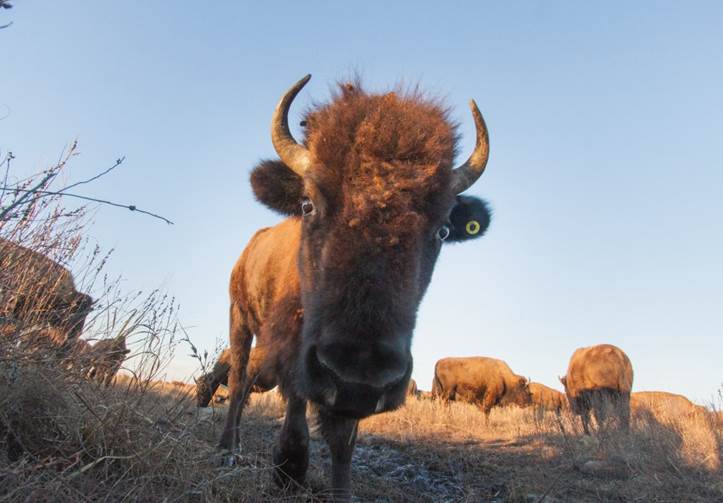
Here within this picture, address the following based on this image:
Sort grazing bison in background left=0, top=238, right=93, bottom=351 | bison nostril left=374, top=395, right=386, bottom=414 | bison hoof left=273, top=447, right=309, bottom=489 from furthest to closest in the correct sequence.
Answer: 1. bison hoof left=273, top=447, right=309, bottom=489
2. grazing bison in background left=0, top=238, right=93, bottom=351
3. bison nostril left=374, top=395, right=386, bottom=414

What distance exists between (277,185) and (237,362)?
3.27m

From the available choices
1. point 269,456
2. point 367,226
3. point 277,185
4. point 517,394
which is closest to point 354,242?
point 367,226

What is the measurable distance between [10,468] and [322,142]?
2589 millimetres

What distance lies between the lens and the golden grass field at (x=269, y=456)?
2.72m

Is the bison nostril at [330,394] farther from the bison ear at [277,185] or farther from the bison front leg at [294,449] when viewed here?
the bison ear at [277,185]

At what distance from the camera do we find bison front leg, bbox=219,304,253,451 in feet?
21.5

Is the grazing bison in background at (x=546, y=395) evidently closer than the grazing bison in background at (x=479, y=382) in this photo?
No

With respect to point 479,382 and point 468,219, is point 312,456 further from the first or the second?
point 479,382

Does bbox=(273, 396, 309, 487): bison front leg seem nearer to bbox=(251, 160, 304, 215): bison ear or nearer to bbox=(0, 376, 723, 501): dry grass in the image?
bbox=(0, 376, 723, 501): dry grass

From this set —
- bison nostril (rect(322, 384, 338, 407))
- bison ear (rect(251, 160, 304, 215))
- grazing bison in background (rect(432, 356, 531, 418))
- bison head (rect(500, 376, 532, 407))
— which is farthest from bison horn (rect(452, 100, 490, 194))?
bison head (rect(500, 376, 532, 407))

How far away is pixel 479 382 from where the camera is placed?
81.0 feet

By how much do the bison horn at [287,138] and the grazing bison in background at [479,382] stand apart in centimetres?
2126

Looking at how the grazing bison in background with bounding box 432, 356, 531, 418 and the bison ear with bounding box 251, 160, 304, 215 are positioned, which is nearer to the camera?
the bison ear with bounding box 251, 160, 304, 215

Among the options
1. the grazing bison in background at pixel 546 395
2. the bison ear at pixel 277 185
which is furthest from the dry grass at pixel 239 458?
the grazing bison in background at pixel 546 395
